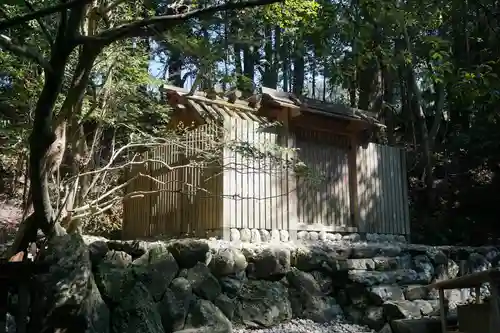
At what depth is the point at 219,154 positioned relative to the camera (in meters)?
8.32

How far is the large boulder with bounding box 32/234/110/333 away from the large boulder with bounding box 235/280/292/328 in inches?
74.4

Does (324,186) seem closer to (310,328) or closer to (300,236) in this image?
(300,236)

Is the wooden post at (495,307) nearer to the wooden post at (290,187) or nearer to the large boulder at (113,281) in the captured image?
the large boulder at (113,281)

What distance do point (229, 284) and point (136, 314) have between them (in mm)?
1537

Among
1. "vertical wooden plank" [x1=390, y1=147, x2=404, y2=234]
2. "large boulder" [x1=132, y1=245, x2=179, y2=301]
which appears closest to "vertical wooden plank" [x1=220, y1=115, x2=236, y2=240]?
"large boulder" [x1=132, y1=245, x2=179, y2=301]

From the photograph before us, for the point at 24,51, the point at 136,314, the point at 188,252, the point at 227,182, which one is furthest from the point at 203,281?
the point at 24,51

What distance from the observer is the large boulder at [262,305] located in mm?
6715

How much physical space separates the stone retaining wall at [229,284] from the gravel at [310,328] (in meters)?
0.11

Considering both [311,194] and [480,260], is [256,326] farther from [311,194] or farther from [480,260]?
[480,260]

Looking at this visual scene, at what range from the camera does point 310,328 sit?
681 cm

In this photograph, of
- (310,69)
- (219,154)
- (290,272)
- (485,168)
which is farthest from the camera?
(310,69)

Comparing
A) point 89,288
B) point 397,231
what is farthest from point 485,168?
point 89,288

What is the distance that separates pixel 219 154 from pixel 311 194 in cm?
210

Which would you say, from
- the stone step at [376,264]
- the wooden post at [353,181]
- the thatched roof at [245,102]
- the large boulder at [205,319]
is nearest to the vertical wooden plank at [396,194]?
the wooden post at [353,181]
